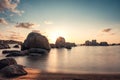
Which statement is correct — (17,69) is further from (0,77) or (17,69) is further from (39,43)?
(39,43)

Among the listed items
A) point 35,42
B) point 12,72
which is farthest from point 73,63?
point 35,42

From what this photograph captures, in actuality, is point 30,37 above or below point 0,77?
above

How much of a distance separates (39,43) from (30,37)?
5.86 m

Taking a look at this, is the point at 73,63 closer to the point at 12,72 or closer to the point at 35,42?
the point at 12,72

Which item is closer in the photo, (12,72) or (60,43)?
(12,72)

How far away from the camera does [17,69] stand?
19422 millimetres

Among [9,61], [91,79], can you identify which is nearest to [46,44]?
[9,61]

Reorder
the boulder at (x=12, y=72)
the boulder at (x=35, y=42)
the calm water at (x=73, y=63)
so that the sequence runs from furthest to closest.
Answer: the boulder at (x=35, y=42), the calm water at (x=73, y=63), the boulder at (x=12, y=72)

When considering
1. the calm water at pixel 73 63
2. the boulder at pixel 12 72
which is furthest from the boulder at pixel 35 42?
the boulder at pixel 12 72

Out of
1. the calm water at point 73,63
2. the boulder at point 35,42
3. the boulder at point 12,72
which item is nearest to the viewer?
the boulder at point 12,72

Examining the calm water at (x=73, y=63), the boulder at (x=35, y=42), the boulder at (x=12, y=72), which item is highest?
the boulder at (x=35, y=42)

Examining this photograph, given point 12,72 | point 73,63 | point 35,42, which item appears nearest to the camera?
point 12,72

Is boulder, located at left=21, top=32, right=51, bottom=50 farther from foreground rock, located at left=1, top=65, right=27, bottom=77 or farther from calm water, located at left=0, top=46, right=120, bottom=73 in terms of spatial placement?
foreground rock, located at left=1, top=65, right=27, bottom=77

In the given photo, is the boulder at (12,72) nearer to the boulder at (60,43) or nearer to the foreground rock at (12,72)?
the foreground rock at (12,72)
